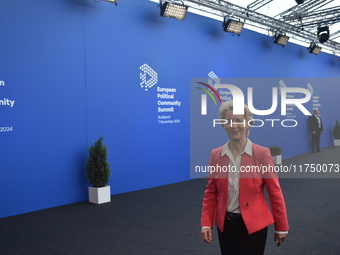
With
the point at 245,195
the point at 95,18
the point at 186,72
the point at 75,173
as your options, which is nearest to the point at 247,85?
the point at 186,72

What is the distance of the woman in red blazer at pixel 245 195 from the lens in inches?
81.9

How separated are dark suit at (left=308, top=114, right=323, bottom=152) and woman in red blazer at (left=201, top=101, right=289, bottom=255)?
12871 millimetres

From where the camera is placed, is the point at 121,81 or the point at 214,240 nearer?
the point at 214,240

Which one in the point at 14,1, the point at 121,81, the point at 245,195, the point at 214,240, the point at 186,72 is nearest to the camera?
the point at 245,195

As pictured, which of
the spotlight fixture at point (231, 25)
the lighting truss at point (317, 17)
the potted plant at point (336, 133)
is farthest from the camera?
the potted plant at point (336, 133)

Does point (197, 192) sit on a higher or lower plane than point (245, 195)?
lower

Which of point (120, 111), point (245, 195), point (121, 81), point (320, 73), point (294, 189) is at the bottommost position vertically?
point (294, 189)

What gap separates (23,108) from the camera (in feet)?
20.4

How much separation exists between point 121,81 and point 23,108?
7.04 ft

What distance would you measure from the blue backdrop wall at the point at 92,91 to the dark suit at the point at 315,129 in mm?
5539

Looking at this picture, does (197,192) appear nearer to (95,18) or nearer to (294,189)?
(294,189)

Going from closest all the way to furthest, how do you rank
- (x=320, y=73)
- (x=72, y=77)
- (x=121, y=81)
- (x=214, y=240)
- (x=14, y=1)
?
(x=214, y=240) → (x=14, y=1) → (x=72, y=77) → (x=121, y=81) → (x=320, y=73)

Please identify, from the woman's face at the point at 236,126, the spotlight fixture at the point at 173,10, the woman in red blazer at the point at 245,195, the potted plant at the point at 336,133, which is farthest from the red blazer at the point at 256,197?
the potted plant at the point at 336,133

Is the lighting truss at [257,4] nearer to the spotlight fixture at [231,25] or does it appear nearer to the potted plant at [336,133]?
the spotlight fixture at [231,25]
